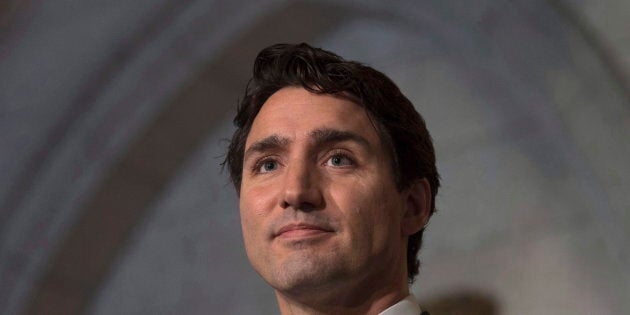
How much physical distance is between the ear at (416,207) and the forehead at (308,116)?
12cm

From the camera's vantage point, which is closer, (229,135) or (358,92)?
(358,92)

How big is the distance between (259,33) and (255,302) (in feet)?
1.97

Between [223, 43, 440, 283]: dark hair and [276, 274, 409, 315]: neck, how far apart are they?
0.17 metres

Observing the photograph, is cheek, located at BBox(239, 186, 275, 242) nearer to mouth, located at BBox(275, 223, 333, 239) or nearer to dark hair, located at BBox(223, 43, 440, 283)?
mouth, located at BBox(275, 223, 333, 239)

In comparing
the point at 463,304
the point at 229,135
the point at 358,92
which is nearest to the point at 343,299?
the point at 358,92

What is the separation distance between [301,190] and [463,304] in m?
0.57

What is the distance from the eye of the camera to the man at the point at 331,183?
56.8 inches

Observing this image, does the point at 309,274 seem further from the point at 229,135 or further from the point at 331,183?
the point at 229,135

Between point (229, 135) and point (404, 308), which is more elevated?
point (229, 135)

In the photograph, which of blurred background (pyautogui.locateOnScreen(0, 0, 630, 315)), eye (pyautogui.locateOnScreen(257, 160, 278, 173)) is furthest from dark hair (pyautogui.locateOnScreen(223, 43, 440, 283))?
blurred background (pyautogui.locateOnScreen(0, 0, 630, 315))

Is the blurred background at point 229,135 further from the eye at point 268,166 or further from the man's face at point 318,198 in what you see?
the eye at point 268,166

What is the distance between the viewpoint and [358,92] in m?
1.58

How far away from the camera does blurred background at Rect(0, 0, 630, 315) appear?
5.69 ft

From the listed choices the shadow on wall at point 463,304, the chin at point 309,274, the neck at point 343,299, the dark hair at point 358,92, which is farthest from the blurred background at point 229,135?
the chin at point 309,274
